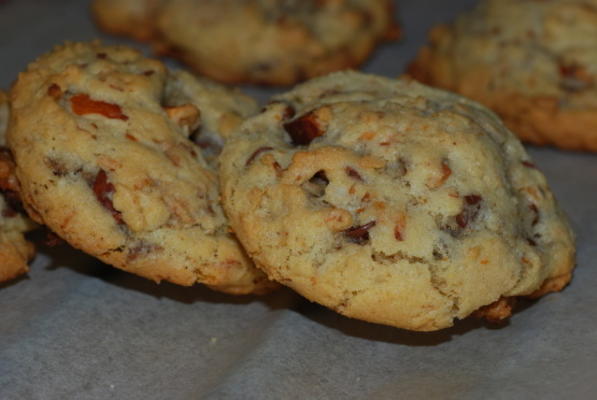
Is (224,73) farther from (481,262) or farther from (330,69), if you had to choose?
(481,262)

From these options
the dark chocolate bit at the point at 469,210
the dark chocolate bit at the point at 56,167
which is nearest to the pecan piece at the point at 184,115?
the dark chocolate bit at the point at 56,167

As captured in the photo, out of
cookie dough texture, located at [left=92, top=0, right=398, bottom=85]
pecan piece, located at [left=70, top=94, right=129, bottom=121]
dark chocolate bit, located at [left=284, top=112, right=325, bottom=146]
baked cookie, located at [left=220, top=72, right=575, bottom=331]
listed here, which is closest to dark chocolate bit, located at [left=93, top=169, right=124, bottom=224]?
pecan piece, located at [left=70, top=94, right=129, bottom=121]

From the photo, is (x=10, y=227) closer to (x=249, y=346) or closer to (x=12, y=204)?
(x=12, y=204)

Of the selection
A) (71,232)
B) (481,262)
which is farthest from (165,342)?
(481,262)

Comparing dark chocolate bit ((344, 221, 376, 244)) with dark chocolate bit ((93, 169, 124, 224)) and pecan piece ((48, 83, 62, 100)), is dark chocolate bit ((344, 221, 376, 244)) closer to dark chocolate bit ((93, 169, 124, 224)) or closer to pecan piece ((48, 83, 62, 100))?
dark chocolate bit ((93, 169, 124, 224))

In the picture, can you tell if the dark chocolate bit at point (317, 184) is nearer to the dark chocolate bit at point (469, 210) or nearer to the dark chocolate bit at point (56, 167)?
the dark chocolate bit at point (469, 210)
